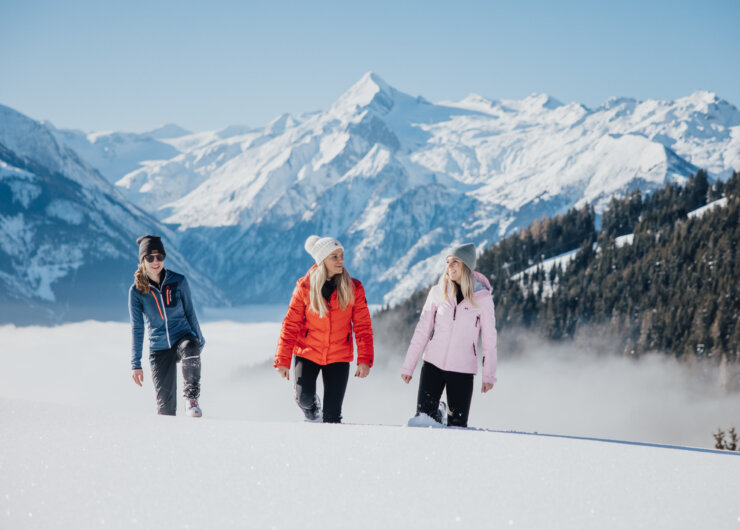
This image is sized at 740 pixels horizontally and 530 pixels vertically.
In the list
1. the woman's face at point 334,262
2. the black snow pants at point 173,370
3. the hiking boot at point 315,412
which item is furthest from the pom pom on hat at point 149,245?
the hiking boot at point 315,412

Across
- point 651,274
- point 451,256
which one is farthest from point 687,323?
point 451,256

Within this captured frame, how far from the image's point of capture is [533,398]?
17600 centimetres

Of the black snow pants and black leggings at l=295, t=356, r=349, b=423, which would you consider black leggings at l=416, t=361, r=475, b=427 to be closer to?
black leggings at l=295, t=356, r=349, b=423

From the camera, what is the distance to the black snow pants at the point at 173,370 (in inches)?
353

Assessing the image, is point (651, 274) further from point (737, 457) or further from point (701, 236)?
point (737, 457)

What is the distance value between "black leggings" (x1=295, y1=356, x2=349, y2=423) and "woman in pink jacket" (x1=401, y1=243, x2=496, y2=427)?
3.01 ft

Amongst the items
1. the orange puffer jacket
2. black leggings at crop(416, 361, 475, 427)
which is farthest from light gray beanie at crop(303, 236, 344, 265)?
black leggings at crop(416, 361, 475, 427)

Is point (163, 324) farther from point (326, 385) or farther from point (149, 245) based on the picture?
point (326, 385)

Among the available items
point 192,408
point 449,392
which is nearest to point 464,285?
point 449,392

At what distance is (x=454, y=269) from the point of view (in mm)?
8492

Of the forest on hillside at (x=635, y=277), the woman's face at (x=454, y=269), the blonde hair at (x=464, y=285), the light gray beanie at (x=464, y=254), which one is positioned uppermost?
the light gray beanie at (x=464, y=254)

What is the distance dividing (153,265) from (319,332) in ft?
8.59

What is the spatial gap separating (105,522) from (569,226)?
586 ft

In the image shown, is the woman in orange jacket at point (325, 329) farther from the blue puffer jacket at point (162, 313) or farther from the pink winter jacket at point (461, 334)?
the blue puffer jacket at point (162, 313)
